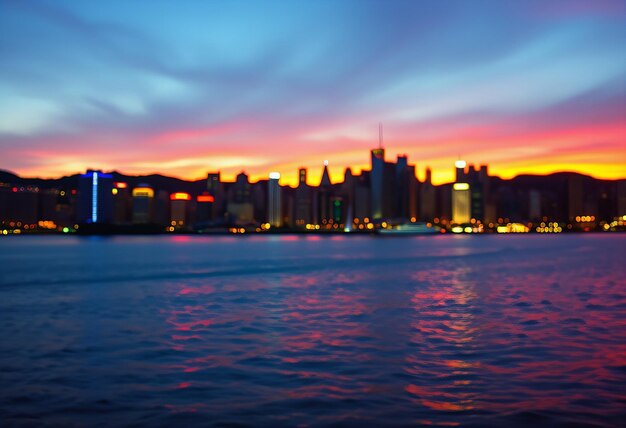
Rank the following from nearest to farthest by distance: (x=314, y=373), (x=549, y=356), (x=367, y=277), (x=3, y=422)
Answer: (x=3, y=422) → (x=314, y=373) → (x=549, y=356) → (x=367, y=277)

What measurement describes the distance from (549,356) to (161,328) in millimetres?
16190

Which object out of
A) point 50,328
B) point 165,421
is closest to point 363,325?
point 50,328

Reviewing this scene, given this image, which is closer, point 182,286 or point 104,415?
point 104,415

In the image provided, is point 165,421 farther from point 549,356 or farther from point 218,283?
point 218,283

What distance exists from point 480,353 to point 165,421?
1203 cm

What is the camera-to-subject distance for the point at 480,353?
21.5 metres

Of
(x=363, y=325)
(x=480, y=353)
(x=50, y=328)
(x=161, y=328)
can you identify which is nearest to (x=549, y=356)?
(x=480, y=353)

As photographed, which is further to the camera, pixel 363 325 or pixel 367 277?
pixel 367 277

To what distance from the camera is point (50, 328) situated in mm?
27656

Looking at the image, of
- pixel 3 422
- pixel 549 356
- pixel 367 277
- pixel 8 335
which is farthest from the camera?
pixel 367 277

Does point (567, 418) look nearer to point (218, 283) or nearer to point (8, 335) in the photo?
point (8, 335)

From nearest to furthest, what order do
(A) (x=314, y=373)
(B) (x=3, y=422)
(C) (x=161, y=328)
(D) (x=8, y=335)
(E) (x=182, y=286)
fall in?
1. (B) (x=3, y=422)
2. (A) (x=314, y=373)
3. (D) (x=8, y=335)
4. (C) (x=161, y=328)
5. (E) (x=182, y=286)

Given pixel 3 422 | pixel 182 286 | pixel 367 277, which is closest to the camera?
pixel 3 422

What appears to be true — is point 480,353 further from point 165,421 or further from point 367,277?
point 367,277
